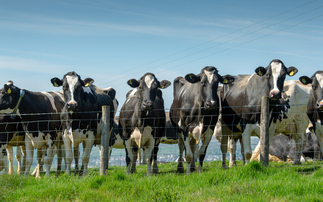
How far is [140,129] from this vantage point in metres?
9.99

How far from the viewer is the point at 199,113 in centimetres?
1005

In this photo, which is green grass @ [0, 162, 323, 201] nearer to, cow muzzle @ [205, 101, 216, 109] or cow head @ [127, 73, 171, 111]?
cow muzzle @ [205, 101, 216, 109]

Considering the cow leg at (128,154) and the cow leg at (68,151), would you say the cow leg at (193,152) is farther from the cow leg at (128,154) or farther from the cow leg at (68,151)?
the cow leg at (68,151)

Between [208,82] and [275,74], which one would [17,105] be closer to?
[208,82]


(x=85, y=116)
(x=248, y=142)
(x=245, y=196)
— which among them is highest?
(x=85, y=116)

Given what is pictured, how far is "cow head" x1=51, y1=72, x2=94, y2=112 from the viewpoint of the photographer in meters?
9.99

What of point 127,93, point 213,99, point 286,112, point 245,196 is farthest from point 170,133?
point 245,196

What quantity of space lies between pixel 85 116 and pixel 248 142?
4873 millimetres

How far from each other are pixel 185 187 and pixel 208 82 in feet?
12.3

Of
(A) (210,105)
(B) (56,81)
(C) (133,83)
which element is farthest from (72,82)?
(A) (210,105)

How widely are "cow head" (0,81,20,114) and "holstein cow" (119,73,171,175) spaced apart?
3.63 meters

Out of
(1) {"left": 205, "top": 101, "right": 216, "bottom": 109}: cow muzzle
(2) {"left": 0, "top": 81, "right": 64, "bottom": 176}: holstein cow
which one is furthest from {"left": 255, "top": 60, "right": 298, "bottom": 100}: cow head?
(2) {"left": 0, "top": 81, "right": 64, "bottom": 176}: holstein cow

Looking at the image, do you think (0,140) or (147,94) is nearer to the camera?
(147,94)

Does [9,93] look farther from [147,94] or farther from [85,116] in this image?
[147,94]
